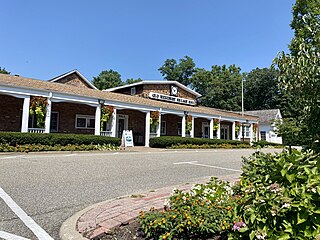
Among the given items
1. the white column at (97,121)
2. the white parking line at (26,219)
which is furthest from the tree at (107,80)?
the white parking line at (26,219)

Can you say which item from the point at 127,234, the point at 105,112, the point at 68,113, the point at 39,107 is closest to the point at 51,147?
the point at 39,107

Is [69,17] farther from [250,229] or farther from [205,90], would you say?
[205,90]

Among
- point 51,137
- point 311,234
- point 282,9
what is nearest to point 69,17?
point 51,137

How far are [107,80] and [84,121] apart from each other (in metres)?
35.1

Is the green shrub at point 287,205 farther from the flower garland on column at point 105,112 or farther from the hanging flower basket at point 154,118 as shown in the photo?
the hanging flower basket at point 154,118

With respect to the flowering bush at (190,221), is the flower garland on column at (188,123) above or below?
above

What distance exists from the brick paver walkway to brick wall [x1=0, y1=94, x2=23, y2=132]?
A: 13996 millimetres

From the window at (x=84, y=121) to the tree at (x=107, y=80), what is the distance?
106 ft

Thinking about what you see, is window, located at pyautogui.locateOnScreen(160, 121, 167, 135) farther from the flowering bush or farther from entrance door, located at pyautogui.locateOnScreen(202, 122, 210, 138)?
the flowering bush

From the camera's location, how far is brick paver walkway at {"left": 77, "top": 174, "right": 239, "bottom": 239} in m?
3.23

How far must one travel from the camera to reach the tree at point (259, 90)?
1875 inches

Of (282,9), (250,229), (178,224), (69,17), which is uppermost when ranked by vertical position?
(69,17)

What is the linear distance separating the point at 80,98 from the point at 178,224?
1437cm

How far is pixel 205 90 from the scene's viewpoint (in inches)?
2048
